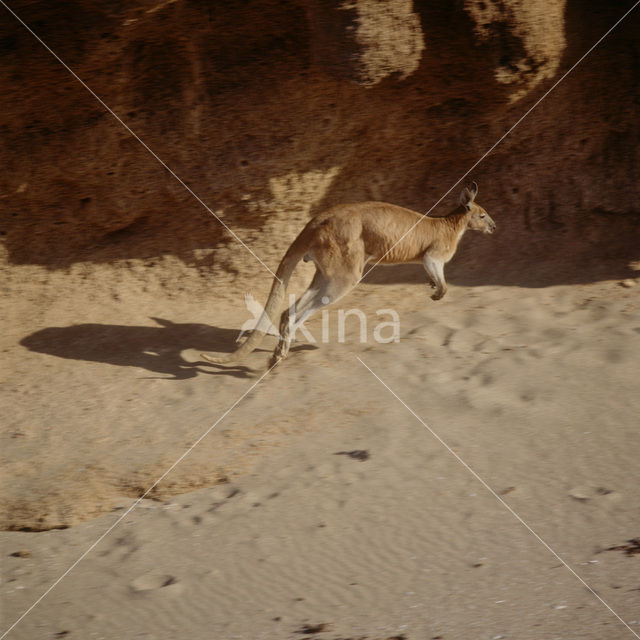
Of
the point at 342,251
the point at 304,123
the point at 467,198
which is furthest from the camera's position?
the point at 304,123

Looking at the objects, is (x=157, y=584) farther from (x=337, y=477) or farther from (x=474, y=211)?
(x=474, y=211)

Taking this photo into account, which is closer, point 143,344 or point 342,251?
point 342,251

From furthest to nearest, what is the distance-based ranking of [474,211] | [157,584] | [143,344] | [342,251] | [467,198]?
[474,211] < [467,198] < [143,344] < [342,251] < [157,584]

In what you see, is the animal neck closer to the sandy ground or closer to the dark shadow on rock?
the sandy ground

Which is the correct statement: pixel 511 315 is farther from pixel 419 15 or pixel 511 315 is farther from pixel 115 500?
pixel 115 500

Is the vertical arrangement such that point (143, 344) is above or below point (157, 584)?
above

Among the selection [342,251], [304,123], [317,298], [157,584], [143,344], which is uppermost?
[304,123]

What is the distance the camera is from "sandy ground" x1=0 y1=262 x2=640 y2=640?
315 cm

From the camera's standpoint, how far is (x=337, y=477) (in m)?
4.04

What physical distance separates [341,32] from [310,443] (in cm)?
343

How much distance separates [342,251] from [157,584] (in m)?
2.99

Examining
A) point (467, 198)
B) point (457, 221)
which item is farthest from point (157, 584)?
point (467, 198)

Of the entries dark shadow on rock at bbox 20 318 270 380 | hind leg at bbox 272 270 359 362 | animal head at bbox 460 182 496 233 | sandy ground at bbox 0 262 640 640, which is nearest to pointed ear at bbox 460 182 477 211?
animal head at bbox 460 182 496 233

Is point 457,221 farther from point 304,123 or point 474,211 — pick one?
point 304,123
